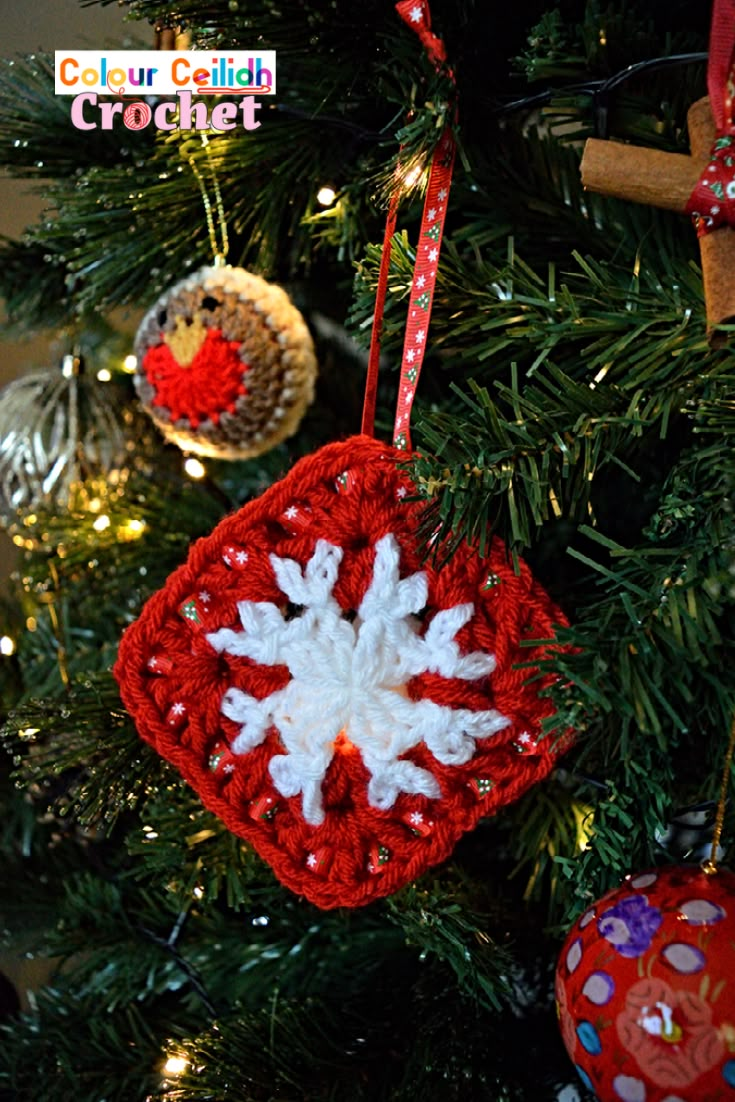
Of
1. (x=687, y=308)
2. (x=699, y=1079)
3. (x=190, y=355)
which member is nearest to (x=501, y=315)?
(x=687, y=308)

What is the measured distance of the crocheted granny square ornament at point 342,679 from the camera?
42 cm

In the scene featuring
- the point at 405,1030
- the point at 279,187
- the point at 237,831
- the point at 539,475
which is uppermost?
the point at 279,187

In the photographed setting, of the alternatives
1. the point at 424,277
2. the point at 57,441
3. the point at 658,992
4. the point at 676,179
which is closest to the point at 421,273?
the point at 424,277

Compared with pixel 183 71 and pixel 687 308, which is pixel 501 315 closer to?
pixel 687 308

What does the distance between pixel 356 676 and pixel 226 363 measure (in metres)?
0.19

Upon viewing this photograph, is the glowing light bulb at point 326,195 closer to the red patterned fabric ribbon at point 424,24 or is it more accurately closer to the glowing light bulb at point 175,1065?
the red patterned fabric ribbon at point 424,24

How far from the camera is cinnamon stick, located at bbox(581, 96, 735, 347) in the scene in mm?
347

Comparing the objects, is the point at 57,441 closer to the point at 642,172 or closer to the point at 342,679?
the point at 342,679

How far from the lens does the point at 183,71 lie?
492mm

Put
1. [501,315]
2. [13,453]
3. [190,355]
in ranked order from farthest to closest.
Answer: [13,453] → [190,355] → [501,315]

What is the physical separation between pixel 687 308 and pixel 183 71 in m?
0.29

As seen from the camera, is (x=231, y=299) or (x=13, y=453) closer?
(x=231, y=299)

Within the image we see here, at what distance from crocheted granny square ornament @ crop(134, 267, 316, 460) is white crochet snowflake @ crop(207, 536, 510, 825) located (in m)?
0.12

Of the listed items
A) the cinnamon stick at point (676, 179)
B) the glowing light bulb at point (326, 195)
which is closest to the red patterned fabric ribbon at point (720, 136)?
the cinnamon stick at point (676, 179)
